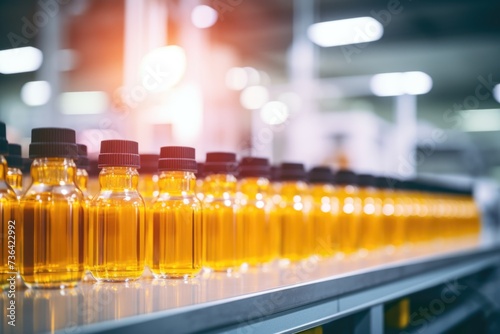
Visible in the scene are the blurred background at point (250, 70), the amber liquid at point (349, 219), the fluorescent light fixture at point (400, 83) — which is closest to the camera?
the amber liquid at point (349, 219)

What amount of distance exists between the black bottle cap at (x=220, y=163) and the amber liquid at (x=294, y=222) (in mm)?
269

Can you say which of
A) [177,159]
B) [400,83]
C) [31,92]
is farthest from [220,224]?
[400,83]

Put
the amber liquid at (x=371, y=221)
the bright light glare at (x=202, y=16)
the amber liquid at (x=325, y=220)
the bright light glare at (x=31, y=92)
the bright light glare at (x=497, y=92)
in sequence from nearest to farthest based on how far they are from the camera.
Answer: the amber liquid at (x=325, y=220) → the amber liquid at (x=371, y=221) → the bright light glare at (x=202, y=16) → the bright light glare at (x=31, y=92) → the bright light glare at (x=497, y=92)

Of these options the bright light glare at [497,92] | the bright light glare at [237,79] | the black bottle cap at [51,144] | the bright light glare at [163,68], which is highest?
the bright light glare at [497,92]

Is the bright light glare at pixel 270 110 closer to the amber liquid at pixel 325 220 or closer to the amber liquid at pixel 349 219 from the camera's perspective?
the amber liquid at pixel 349 219

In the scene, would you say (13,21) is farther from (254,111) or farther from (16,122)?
(254,111)

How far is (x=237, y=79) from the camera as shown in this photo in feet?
17.6

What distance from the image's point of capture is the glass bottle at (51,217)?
0.86 m

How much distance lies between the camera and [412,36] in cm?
529

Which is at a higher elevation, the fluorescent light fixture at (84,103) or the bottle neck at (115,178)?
the fluorescent light fixture at (84,103)

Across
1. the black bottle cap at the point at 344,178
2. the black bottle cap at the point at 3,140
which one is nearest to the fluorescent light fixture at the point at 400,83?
the black bottle cap at the point at 344,178

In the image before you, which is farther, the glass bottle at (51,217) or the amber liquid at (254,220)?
the amber liquid at (254,220)

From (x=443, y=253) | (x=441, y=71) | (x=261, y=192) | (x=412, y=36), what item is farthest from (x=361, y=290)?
(x=441, y=71)

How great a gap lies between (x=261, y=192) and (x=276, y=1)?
336 centimetres
